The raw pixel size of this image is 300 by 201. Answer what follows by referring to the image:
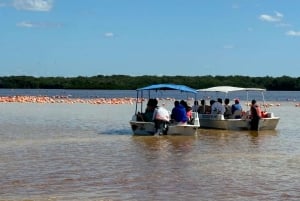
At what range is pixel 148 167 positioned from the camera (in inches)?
598

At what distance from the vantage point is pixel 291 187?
12.6m

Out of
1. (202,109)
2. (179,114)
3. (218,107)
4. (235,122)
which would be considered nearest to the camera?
(179,114)

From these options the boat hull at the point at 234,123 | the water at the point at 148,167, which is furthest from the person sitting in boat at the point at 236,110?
the water at the point at 148,167

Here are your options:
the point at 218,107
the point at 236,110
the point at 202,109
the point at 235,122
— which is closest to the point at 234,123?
the point at 235,122

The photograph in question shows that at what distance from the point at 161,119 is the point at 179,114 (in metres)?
0.75

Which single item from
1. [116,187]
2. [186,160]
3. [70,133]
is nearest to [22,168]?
[116,187]

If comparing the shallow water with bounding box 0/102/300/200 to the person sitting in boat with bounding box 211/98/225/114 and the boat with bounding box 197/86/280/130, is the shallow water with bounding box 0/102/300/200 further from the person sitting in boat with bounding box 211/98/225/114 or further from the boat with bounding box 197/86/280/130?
the person sitting in boat with bounding box 211/98/225/114

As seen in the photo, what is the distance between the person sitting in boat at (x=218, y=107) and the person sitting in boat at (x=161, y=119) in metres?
5.04

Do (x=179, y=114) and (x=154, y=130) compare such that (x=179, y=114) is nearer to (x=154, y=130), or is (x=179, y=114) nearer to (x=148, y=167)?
(x=154, y=130)

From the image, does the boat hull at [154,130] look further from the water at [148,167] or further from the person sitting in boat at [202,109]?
the person sitting in boat at [202,109]

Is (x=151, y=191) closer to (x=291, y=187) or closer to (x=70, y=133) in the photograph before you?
(x=291, y=187)

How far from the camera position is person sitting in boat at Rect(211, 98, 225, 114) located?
1100 inches

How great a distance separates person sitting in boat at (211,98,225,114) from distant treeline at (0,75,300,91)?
288 ft

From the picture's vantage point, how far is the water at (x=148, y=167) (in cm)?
1195
